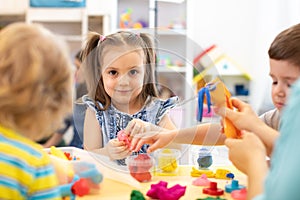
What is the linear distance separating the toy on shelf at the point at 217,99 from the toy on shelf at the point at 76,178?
216 mm

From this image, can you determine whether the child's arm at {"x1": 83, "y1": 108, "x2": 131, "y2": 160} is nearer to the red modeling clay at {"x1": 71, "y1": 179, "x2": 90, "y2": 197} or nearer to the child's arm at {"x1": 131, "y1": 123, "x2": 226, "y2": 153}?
the child's arm at {"x1": 131, "y1": 123, "x2": 226, "y2": 153}

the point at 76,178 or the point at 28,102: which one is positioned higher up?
the point at 28,102

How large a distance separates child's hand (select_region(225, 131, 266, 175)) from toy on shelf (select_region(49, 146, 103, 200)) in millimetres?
198

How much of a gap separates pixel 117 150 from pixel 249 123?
0.25 metres

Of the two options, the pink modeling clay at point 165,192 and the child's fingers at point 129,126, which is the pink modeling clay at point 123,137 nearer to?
the child's fingers at point 129,126

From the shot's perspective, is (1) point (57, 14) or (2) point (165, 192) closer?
(2) point (165, 192)

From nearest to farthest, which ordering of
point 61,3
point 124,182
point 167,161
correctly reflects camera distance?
point 124,182, point 167,161, point 61,3

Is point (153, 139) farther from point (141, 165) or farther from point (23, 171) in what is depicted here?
point (23, 171)

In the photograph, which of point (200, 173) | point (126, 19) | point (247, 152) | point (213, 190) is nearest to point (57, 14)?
point (126, 19)

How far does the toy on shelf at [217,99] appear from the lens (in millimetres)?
726

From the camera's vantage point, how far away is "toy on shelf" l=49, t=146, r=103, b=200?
2.00 ft

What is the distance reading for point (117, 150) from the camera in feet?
2.74

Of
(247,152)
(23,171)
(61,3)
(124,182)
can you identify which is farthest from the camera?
(61,3)

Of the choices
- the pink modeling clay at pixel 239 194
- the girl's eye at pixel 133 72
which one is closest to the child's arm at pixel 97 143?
the girl's eye at pixel 133 72
